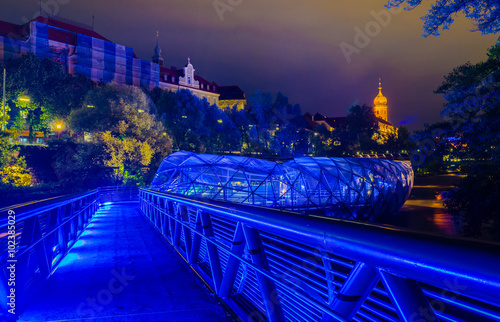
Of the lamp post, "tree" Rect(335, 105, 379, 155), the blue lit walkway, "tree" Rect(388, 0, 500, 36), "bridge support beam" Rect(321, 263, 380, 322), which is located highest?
"tree" Rect(335, 105, 379, 155)

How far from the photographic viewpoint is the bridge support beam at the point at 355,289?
4.36 feet

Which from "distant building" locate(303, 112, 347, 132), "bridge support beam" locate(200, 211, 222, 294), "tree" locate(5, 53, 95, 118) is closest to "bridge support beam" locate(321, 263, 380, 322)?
"bridge support beam" locate(200, 211, 222, 294)

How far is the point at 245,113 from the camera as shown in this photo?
62219 mm

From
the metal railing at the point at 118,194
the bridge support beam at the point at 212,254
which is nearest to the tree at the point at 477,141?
the bridge support beam at the point at 212,254

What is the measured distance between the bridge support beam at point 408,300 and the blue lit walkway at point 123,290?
255cm

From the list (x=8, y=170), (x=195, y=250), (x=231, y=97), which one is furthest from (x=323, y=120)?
(x=195, y=250)

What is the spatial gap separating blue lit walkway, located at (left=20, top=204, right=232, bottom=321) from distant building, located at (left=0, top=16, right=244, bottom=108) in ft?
180

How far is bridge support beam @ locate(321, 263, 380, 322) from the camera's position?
4.36 feet

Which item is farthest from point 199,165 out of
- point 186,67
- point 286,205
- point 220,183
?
point 186,67

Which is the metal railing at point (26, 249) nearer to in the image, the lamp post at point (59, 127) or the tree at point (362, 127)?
the lamp post at point (59, 127)

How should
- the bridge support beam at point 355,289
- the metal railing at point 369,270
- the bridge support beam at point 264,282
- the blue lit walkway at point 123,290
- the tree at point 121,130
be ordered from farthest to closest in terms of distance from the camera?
the tree at point 121,130, the blue lit walkway at point 123,290, the bridge support beam at point 264,282, the bridge support beam at point 355,289, the metal railing at point 369,270

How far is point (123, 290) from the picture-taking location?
4449 millimetres

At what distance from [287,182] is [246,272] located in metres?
25.9

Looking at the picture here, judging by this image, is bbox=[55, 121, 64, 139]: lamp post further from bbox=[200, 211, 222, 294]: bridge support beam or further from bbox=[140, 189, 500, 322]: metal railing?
bbox=[140, 189, 500, 322]: metal railing
